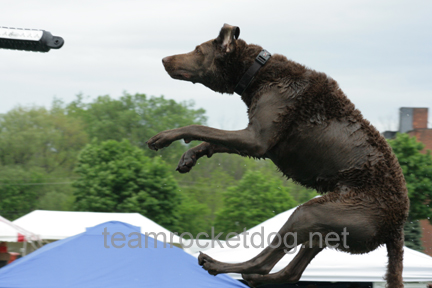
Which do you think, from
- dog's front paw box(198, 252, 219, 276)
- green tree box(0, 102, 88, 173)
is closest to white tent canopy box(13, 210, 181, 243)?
dog's front paw box(198, 252, 219, 276)

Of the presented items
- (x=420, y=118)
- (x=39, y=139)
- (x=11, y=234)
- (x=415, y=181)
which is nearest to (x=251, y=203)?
(x=415, y=181)

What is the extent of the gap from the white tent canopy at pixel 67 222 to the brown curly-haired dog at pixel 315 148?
9738mm

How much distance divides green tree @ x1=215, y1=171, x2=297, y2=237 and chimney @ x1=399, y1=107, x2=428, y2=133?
28.6 ft

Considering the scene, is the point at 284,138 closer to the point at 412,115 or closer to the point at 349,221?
the point at 349,221

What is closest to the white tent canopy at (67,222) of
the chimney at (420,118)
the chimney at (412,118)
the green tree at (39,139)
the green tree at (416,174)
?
the green tree at (416,174)

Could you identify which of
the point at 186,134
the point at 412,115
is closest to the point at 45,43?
the point at 186,134

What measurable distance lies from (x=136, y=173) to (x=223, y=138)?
1977cm

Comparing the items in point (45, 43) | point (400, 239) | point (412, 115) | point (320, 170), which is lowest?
point (400, 239)

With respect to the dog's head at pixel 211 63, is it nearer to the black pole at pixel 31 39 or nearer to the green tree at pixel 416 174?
the black pole at pixel 31 39

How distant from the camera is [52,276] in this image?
883 centimetres

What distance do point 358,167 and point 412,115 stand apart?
27374 mm

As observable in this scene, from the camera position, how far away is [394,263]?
434 centimetres

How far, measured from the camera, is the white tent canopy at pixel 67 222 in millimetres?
13859

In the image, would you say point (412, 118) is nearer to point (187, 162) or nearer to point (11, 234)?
point (11, 234)
